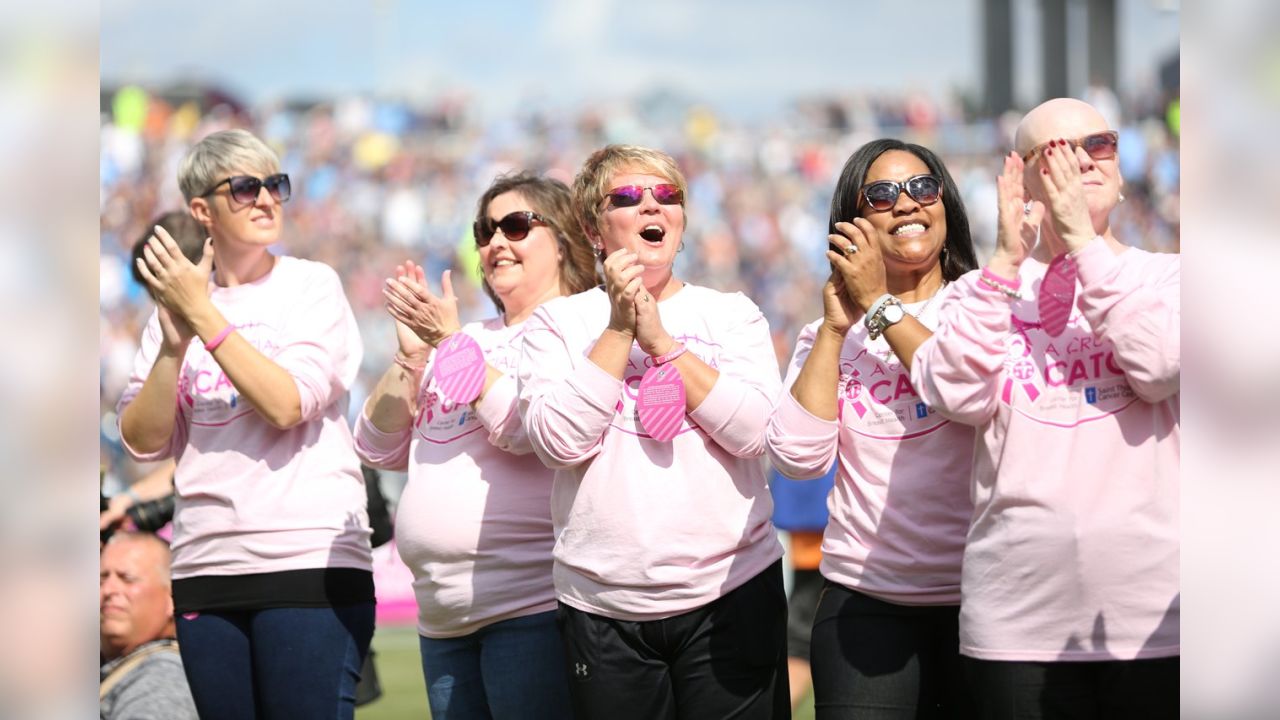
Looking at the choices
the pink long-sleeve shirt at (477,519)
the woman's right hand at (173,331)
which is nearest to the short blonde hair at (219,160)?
the woman's right hand at (173,331)

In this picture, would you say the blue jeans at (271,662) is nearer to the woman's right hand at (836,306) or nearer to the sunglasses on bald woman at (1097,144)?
the woman's right hand at (836,306)

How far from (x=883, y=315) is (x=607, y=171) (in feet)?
2.71

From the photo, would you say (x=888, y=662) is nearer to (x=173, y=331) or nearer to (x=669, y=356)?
(x=669, y=356)

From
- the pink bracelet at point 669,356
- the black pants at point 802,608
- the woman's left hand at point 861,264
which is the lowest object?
the black pants at point 802,608

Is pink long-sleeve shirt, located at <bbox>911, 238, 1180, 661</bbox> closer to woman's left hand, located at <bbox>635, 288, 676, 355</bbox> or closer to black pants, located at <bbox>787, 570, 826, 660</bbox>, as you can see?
woman's left hand, located at <bbox>635, 288, 676, 355</bbox>

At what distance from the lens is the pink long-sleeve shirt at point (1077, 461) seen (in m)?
2.70

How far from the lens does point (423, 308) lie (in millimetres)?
3748

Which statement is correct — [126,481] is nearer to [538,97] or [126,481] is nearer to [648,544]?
[648,544]

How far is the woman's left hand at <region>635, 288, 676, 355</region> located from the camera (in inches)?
123

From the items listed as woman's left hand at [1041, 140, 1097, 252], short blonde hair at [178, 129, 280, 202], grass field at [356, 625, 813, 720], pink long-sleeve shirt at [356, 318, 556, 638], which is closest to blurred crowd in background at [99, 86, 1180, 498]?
grass field at [356, 625, 813, 720]

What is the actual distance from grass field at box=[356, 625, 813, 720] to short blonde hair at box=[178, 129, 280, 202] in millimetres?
3029

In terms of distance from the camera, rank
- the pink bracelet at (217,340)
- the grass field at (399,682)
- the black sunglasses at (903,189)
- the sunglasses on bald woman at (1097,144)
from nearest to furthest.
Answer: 1. the sunglasses on bald woman at (1097,144)
2. the black sunglasses at (903,189)
3. the pink bracelet at (217,340)
4. the grass field at (399,682)

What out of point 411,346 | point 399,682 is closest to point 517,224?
point 411,346
